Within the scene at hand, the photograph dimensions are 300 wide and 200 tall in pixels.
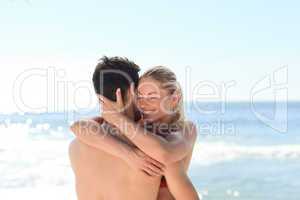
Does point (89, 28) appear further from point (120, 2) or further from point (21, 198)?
point (21, 198)

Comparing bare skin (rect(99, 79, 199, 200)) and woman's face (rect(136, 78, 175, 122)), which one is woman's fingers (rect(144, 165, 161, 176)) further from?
woman's face (rect(136, 78, 175, 122))

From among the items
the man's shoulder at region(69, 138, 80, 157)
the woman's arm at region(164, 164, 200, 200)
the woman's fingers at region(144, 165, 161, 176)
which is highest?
the man's shoulder at region(69, 138, 80, 157)

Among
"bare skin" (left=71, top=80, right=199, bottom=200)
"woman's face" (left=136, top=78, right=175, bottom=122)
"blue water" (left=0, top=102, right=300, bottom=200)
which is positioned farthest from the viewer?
"blue water" (left=0, top=102, right=300, bottom=200)

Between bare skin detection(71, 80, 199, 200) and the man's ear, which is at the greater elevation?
the man's ear

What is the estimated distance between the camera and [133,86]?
1.71 metres

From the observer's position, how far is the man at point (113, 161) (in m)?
1.69

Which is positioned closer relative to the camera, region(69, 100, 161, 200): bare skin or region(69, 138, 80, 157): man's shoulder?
region(69, 100, 161, 200): bare skin

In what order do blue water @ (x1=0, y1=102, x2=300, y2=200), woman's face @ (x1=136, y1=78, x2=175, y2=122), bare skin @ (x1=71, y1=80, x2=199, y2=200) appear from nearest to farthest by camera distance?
bare skin @ (x1=71, y1=80, x2=199, y2=200) → woman's face @ (x1=136, y1=78, x2=175, y2=122) → blue water @ (x1=0, y1=102, x2=300, y2=200)

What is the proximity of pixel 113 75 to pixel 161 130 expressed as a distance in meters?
0.25

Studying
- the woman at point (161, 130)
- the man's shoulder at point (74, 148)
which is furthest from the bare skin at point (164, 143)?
the man's shoulder at point (74, 148)

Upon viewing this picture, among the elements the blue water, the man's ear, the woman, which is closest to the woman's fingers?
the woman

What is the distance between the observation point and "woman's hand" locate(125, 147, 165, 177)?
1.67 meters

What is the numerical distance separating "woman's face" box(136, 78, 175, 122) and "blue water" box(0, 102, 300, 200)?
5688 millimetres

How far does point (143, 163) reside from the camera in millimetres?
1668
